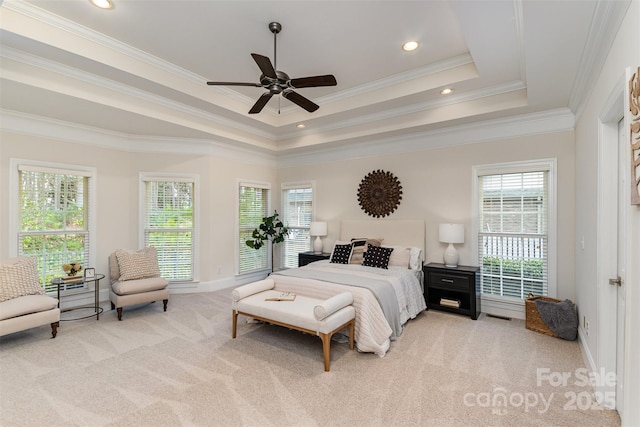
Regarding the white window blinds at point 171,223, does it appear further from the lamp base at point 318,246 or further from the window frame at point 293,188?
the lamp base at point 318,246

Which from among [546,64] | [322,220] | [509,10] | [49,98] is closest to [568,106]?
[546,64]

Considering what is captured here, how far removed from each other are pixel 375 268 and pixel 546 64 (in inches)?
120

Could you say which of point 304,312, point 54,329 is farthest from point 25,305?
point 304,312

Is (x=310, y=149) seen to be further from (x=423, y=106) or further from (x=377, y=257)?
(x=377, y=257)

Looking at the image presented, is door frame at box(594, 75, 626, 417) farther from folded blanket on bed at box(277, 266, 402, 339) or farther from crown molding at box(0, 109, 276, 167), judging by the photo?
crown molding at box(0, 109, 276, 167)

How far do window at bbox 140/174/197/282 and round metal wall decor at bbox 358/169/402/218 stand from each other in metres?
3.19

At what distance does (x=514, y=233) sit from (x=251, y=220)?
4.78 metres

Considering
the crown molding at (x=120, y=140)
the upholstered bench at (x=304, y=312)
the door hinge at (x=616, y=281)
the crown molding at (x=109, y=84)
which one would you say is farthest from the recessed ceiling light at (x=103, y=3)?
the door hinge at (x=616, y=281)

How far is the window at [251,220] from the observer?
6078 mm

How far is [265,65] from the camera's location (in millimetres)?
2520

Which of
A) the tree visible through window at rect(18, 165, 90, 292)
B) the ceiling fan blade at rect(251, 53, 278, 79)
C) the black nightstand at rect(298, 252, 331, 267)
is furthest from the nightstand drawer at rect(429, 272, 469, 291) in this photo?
the tree visible through window at rect(18, 165, 90, 292)

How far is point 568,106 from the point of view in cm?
369

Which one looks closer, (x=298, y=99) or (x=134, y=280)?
(x=298, y=99)

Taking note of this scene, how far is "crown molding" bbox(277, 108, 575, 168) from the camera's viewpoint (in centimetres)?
391
